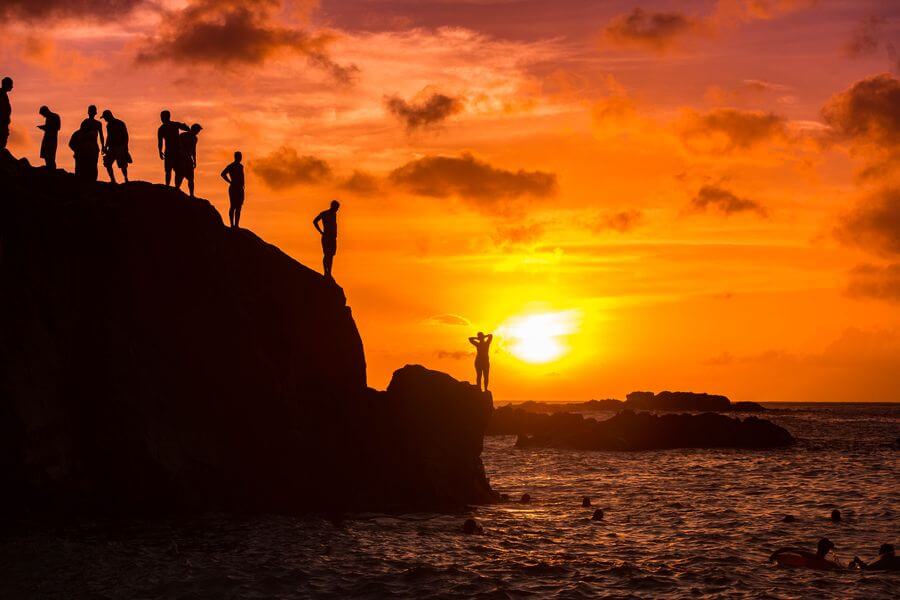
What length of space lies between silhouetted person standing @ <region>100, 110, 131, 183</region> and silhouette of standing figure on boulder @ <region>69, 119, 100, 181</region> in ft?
1.72

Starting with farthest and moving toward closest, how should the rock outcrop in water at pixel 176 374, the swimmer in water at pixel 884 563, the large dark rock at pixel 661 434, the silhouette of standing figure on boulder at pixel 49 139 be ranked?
the large dark rock at pixel 661 434
the silhouette of standing figure on boulder at pixel 49 139
the rock outcrop in water at pixel 176 374
the swimmer in water at pixel 884 563

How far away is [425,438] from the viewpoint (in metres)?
37.1

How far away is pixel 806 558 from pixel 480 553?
10.6 m

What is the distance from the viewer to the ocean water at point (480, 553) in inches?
891

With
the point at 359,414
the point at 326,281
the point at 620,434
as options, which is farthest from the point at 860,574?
the point at 620,434

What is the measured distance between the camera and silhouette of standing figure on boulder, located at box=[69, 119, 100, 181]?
107 ft

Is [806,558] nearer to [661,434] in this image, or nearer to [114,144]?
[114,144]

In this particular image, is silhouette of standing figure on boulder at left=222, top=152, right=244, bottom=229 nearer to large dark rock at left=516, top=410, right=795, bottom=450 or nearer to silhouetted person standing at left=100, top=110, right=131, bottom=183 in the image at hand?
silhouetted person standing at left=100, top=110, right=131, bottom=183

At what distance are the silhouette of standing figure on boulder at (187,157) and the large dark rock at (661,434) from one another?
184 ft

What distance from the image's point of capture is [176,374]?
101 ft

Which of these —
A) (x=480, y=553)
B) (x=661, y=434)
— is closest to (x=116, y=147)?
(x=480, y=553)

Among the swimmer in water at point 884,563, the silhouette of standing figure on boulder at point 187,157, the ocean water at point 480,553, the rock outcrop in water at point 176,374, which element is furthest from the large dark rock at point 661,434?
the silhouette of standing figure on boulder at point 187,157

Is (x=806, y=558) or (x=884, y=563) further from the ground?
(x=806, y=558)

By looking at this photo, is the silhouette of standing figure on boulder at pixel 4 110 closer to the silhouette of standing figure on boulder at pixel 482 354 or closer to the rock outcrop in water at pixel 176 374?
the rock outcrop in water at pixel 176 374
